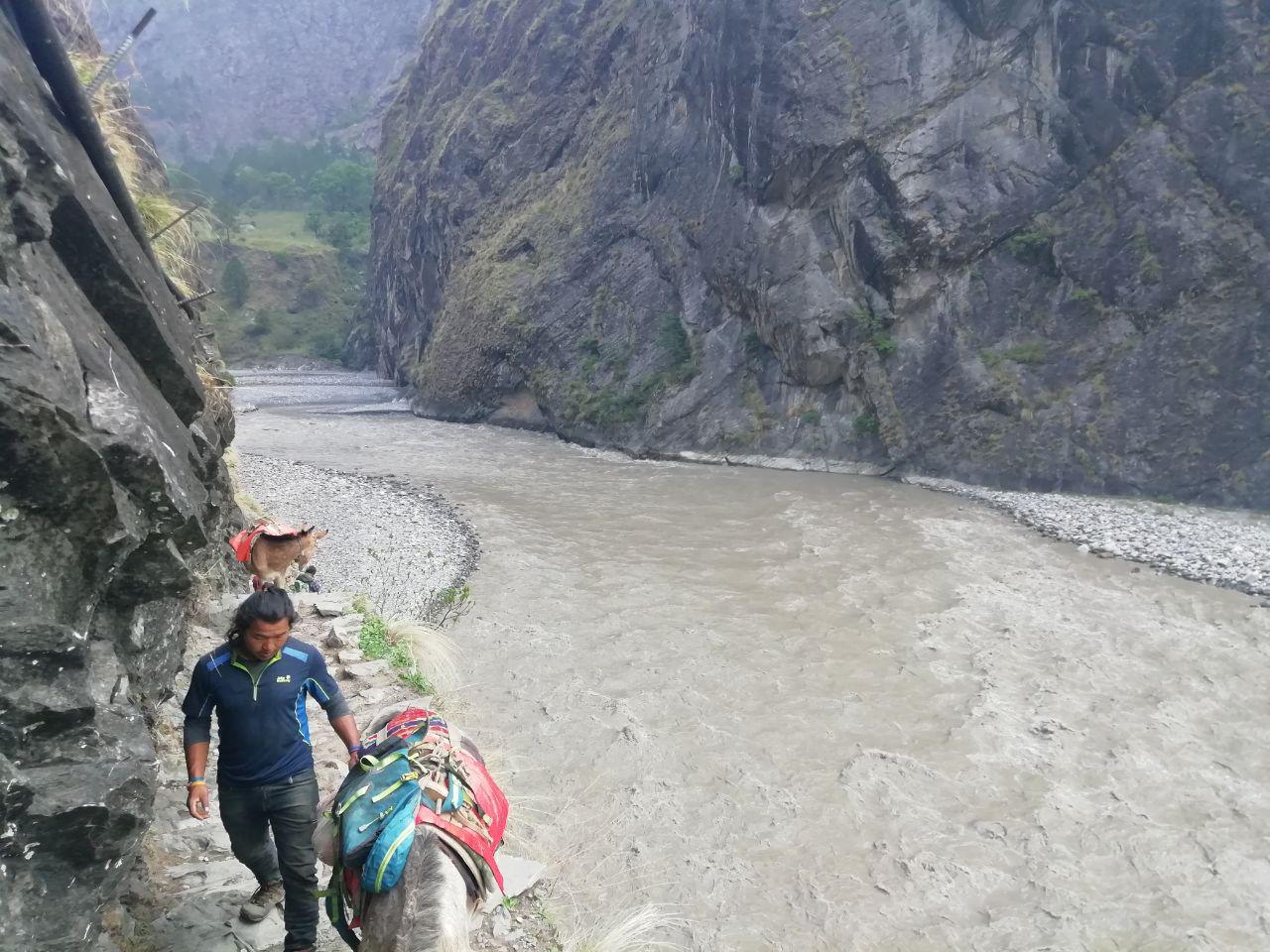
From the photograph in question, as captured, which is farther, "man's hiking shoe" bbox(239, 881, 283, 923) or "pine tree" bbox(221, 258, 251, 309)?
"pine tree" bbox(221, 258, 251, 309)

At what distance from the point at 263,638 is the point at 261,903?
149 cm

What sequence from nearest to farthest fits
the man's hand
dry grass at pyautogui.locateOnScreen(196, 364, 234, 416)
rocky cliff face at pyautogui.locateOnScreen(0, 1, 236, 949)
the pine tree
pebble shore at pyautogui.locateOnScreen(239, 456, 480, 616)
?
1. rocky cliff face at pyautogui.locateOnScreen(0, 1, 236, 949)
2. the man's hand
3. dry grass at pyautogui.locateOnScreen(196, 364, 234, 416)
4. pebble shore at pyautogui.locateOnScreen(239, 456, 480, 616)
5. the pine tree

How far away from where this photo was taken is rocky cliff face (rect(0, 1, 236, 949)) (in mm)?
2746

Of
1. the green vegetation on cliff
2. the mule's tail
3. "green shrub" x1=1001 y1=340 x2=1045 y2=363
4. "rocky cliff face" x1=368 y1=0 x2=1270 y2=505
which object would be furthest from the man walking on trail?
the green vegetation on cliff

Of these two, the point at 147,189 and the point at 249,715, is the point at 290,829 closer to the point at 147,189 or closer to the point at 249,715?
the point at 249,715

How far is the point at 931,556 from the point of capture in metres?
14.2

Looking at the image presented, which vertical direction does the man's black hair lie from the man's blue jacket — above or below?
above

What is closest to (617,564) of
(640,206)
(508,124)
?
(640,206)

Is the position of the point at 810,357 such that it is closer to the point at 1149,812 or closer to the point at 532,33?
the point at 1149,812

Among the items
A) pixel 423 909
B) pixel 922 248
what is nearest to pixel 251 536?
pixel 423 909

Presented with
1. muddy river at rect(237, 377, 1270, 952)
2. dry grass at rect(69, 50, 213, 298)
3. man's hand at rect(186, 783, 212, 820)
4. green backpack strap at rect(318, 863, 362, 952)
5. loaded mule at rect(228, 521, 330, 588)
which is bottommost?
muddy river at rect(237, 377, 1270, 952)

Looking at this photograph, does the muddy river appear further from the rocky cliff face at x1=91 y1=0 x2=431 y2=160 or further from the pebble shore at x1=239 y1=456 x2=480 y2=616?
the rocky cliff face at x1=91 y1=0 x2=431 y2=160

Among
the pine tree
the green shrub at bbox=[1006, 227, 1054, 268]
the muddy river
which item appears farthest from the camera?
the pine tree

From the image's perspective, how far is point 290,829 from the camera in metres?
3.67
